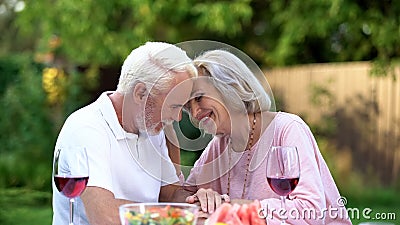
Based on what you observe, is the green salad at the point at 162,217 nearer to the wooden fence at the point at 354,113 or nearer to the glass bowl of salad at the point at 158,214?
the glass bowl of salad at the point at 158,214

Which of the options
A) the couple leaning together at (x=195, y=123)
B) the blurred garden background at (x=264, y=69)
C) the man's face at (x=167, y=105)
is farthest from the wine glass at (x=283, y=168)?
the blurred garden background at (x=264, y=69)

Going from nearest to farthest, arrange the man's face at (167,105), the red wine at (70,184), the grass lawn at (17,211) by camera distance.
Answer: the red wine at (70,184) → the man's face at (167,105) → the grass lawn at (17,211)

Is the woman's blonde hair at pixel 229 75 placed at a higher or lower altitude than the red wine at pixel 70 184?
higher

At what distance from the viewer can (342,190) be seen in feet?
25.7

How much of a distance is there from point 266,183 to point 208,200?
0.91 feet

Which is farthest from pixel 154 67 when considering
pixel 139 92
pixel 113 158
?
pixel 113 158

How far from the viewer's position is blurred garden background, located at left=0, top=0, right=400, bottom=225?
7172mm

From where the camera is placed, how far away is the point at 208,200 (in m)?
2.36

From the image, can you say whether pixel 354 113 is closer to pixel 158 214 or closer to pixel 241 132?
pixel 241 132

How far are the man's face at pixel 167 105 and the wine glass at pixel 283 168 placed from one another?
1.92ft

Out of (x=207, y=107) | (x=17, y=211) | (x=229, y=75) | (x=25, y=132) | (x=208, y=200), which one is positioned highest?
(x=229, y=75)

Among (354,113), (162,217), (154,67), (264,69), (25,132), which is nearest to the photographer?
(162,217)

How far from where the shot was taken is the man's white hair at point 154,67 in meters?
2.51

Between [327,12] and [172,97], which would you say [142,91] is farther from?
[327,12]
